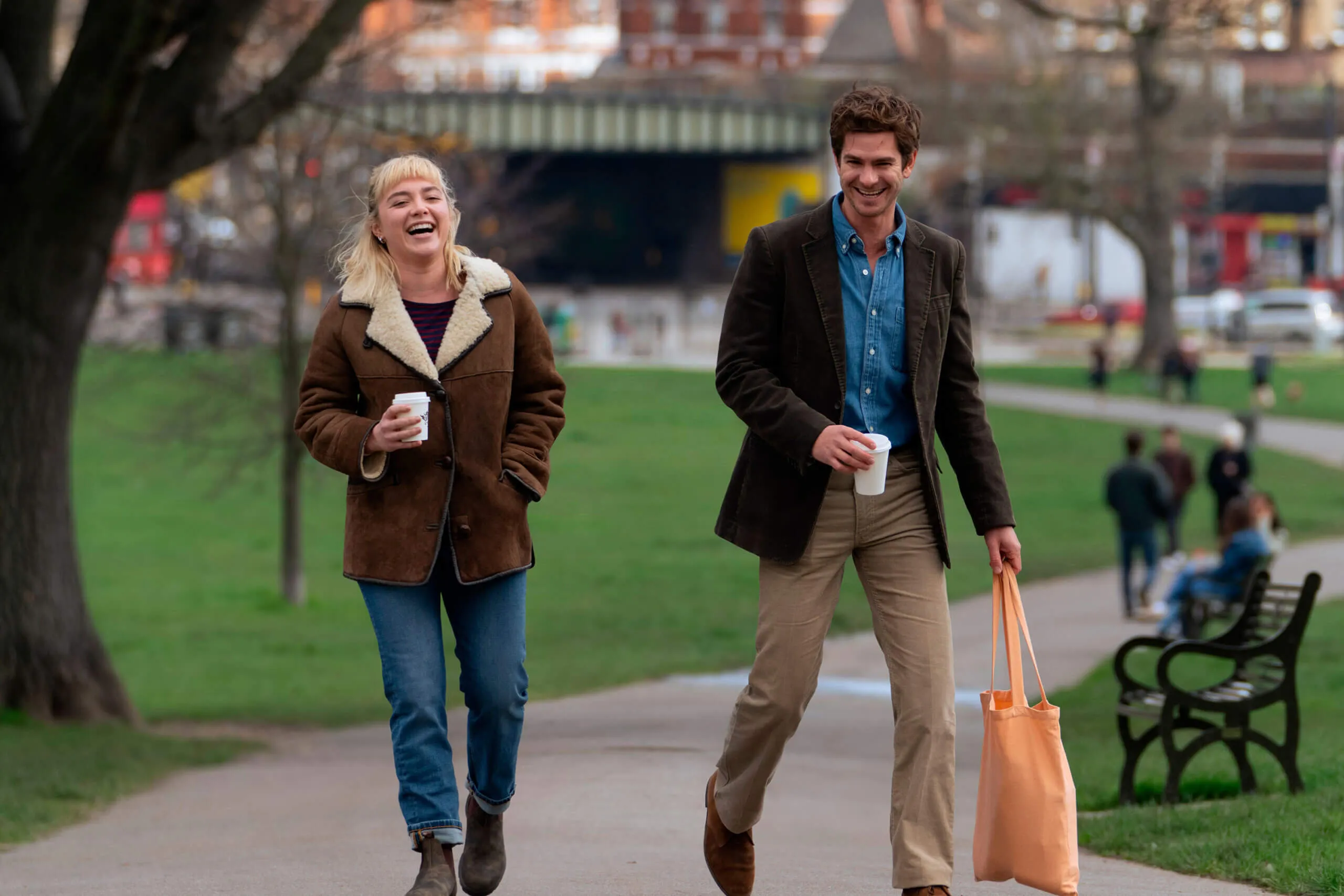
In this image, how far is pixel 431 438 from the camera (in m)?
4.60

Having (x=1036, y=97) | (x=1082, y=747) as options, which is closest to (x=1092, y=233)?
(x=1036, y=97)

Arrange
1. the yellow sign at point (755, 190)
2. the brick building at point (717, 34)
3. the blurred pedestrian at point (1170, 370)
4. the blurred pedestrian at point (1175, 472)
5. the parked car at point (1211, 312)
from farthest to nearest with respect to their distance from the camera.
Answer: the brick building at point (717, 34)
the yellow sign at point (755, 190)
the parked car at point (1211, 312)
the blurred pedestrian at point (1170, 370)
the blurred pedestrian at point (1175, 472)

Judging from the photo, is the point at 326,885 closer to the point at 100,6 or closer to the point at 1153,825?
the point at 1153,825

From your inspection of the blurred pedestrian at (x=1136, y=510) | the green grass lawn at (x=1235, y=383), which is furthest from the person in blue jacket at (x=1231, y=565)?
the green grass lawn at (x=1235, y=383)

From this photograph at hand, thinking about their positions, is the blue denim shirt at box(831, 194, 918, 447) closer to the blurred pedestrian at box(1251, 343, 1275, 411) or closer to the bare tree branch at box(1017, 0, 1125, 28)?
the bare tree branch at box(1017, 0, 1125, 28)

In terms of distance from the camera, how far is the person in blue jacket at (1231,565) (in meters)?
12.9

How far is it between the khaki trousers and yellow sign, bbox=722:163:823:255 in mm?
68169

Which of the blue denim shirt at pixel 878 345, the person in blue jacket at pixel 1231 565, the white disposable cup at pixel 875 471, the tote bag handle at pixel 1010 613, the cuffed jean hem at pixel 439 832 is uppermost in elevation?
the blue denim shirt at pixel 878 345

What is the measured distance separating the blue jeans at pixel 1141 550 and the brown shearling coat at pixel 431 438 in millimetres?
12377

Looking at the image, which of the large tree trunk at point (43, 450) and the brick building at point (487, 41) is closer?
the large tree trunk at point (43, 450)

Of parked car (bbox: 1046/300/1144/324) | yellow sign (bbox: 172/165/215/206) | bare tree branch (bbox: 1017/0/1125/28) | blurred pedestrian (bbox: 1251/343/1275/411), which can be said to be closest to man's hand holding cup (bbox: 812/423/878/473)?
bare tree branch (bbox: 1017/0/1125/28)

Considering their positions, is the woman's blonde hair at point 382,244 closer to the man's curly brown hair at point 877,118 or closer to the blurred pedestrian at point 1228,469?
the man's curly brown hair at point 877,118

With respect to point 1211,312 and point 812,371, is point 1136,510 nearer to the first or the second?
point 812,371

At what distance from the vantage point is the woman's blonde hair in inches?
184
